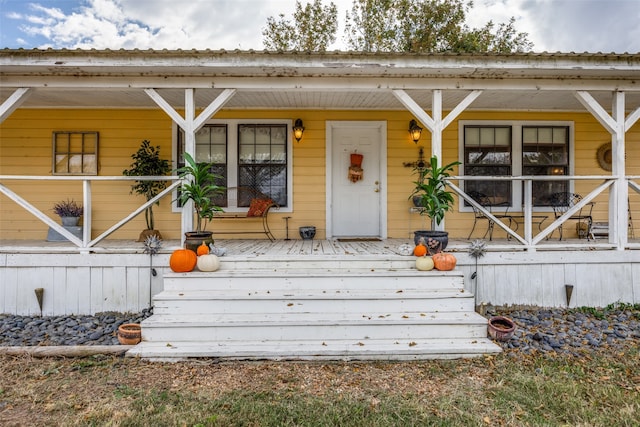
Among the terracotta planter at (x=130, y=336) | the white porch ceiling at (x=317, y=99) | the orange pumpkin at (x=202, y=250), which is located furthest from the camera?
the white porch ceiling at (x=317, y=99)

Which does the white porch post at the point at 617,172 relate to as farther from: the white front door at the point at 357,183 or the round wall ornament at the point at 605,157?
the white front door at the point at 357,183

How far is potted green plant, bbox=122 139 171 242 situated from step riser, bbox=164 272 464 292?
2.47 m

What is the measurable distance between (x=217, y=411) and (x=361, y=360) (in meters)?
1.26

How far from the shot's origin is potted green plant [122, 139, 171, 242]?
5738mm

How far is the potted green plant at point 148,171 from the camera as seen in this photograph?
5.74 m

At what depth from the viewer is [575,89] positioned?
4.50 m

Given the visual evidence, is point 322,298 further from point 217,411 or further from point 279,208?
point 279,208

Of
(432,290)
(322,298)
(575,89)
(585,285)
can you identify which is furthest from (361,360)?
(575,89)

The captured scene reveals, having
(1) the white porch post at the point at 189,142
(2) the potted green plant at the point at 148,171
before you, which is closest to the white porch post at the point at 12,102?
(2) the potted green plant at the point at 148,171

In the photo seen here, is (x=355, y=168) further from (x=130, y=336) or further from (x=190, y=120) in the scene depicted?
(x=130, y=336)

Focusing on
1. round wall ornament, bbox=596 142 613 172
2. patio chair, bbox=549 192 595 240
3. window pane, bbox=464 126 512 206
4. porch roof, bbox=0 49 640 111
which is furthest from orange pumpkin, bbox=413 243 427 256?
round wall ornament, bbox=596 142 613 172

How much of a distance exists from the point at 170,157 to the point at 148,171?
0.52 m

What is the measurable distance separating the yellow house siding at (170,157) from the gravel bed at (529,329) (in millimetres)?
2148

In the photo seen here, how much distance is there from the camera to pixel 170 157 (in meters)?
6.14
